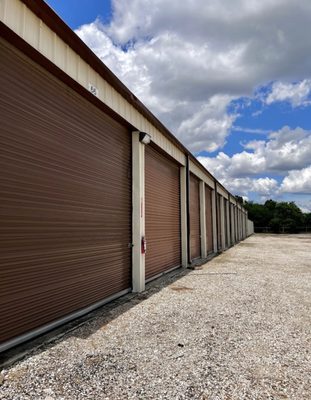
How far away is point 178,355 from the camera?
3.45 m

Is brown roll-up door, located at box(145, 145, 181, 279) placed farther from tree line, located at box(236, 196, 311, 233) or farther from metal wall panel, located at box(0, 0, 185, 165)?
tree line, located at box(236, 196, 311, 233)

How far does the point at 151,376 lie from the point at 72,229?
248cm

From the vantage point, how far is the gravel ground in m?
2.71

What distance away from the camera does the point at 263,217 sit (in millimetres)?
70000

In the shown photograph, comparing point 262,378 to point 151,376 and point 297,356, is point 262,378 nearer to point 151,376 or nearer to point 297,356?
point 297,356

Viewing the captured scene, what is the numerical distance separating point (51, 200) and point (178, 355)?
2533 mm

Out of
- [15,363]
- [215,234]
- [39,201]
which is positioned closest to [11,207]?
[39,201]

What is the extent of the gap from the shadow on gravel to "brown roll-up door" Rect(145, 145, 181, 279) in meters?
1.35

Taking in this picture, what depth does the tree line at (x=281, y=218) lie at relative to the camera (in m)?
63.9

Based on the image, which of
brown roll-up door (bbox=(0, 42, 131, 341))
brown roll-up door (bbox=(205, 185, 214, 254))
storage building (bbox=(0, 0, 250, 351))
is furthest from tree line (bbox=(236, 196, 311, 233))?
brown roll-up door (bbox=(0, 42, 131, 341))

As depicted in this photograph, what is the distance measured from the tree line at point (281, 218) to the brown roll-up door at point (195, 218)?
160 ft

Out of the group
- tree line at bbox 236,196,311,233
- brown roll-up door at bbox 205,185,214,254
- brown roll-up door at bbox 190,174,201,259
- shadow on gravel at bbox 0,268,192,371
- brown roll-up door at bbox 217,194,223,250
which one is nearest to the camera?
shadow on gravel at bbox 0,268,192,371

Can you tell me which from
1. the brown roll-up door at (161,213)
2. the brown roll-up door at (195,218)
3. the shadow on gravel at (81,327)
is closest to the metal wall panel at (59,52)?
the brown roll-up door at (161,213)

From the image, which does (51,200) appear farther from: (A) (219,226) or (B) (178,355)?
(A) (219,226)
